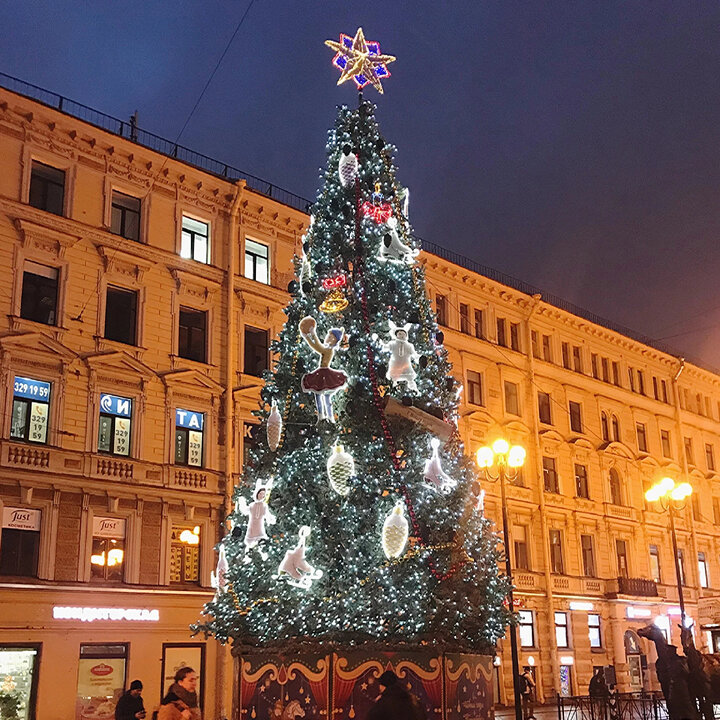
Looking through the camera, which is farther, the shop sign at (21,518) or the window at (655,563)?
the window at (655,563)

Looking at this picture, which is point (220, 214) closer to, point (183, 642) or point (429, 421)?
point (183, 642)

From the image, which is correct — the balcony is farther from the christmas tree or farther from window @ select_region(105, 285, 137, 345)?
the christmas tree

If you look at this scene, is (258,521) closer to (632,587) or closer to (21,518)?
(21,518)

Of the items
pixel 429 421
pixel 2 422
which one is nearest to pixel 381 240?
A: pixel 429 421

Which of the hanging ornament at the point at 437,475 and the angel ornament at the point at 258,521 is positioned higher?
the hanging ornament at the point at 437,475

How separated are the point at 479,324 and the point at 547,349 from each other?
14.1ft

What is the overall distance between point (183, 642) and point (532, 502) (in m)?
16.1

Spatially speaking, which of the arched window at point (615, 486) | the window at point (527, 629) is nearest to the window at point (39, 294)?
the window at point (527, 629)

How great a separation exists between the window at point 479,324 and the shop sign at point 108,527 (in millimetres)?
17242

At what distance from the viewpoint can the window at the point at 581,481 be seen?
38.2 m

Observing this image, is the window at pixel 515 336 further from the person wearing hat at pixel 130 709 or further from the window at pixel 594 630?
the person wearing hat at pixel 130 709

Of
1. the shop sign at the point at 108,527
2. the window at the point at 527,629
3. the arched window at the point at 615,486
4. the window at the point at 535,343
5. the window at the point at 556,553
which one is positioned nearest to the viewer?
the shop sign at the point at 108,527

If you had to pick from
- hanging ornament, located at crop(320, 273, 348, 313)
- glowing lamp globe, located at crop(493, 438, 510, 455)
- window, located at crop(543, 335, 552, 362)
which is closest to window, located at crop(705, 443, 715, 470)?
window, located at crop(543, 335, 552, 362)

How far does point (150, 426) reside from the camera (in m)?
25.1
